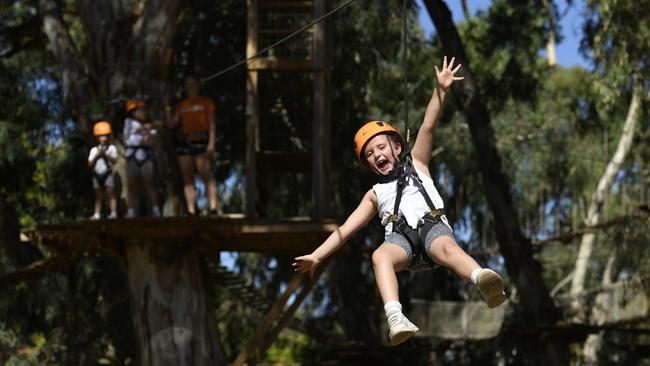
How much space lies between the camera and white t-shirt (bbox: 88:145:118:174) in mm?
13062

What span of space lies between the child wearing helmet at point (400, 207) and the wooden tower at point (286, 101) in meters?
7.01

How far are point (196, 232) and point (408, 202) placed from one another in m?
7.56

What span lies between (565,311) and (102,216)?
11941 millimetres

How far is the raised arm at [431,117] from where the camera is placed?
21.0ft

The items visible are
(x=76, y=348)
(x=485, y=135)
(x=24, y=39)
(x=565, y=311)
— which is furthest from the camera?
(x=565, y=311)

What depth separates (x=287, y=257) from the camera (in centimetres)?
2508

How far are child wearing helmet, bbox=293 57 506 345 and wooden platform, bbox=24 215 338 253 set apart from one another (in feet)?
21.9

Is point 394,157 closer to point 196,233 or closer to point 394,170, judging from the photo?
point 394,170

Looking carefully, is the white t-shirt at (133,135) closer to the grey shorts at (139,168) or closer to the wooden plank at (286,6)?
the grey shorts at (139,168)

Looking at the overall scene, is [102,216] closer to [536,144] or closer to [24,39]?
[24,39]

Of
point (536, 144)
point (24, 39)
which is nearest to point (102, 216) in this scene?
point (24, 39)

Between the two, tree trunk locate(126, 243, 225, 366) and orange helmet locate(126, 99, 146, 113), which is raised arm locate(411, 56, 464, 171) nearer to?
orange helmet locate(126, 99, 146, 113)

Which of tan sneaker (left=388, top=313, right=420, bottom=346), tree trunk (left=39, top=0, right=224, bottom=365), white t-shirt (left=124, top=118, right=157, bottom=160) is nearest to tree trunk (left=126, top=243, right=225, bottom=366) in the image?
tree trunk (left=39, top=0, right=224, bottom=365)

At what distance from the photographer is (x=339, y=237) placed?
20.8ft
